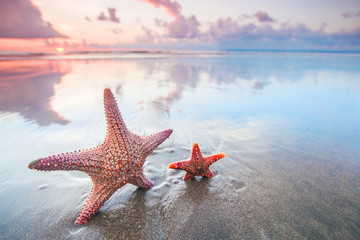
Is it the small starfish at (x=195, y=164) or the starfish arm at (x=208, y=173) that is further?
the starfish arm at (x=208, y=173)

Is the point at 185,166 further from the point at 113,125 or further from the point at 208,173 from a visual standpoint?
the point at 113,125

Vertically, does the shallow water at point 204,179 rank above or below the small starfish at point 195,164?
below

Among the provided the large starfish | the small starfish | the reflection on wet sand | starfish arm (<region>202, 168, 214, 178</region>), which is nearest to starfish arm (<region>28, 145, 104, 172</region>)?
the large starfish

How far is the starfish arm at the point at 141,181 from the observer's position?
2498mm

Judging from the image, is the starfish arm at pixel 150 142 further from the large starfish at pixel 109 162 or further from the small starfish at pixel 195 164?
the small starfish at pixel 195 164

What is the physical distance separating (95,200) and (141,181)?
0.60 m

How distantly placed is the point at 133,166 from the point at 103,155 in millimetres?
394

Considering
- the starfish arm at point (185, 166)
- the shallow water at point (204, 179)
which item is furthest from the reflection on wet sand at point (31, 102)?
the starfish arm at point (185, 166)

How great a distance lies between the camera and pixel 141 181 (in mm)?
2584

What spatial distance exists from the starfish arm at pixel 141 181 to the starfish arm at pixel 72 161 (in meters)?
0.52

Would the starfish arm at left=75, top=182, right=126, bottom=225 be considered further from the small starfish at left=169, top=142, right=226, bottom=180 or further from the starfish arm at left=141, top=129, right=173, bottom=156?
the small starfish at left=169, top=142, right=226, bottom=180

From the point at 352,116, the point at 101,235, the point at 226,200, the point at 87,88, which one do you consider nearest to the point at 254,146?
the point at 226,200

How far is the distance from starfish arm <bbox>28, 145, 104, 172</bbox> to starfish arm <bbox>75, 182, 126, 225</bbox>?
10.5 inches

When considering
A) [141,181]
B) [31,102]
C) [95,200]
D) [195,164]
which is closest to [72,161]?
[95,200]
